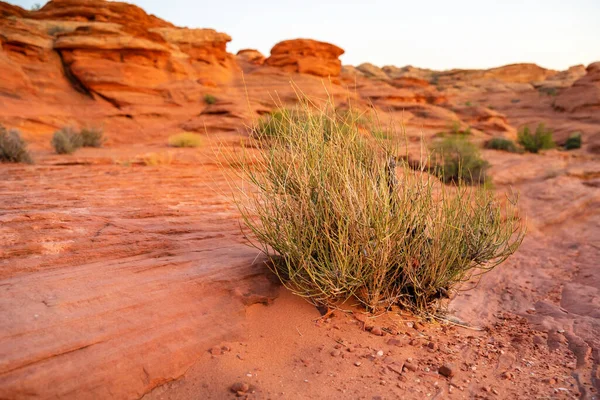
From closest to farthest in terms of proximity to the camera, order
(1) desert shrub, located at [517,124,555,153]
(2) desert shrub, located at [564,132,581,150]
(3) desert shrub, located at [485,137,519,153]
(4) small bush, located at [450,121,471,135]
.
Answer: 1. (3) desert shrub, located at [485,137,519,153]
2. (1) desert shrub, located at [517,124,555,153]
3. (2) desert shrub, located at [564,132,581,150]
4. (4) small bush, located at [450,121,471,135]

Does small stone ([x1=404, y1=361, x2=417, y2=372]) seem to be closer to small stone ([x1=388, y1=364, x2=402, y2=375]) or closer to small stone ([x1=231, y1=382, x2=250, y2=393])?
small stone ([x1=388, y1=364, x2=402, y2=375])

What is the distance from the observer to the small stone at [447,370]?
276cm

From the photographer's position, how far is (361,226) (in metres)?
3.11

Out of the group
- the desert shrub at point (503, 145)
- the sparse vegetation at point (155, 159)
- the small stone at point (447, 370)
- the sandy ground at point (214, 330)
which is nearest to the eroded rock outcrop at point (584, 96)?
the desert shrub at point (503, 145)

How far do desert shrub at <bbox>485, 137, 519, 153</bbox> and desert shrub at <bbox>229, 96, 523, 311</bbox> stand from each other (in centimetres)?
1497

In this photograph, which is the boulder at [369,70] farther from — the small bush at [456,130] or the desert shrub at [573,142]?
the desert shrub at [573,142]

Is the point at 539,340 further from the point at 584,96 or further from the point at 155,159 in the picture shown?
the point at 584,96

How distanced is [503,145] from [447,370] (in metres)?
16.8

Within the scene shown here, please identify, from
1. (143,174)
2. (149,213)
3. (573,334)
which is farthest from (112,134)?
(573,334)

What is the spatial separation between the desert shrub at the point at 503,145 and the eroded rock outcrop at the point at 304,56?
47.4 ft

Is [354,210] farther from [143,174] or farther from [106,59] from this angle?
[106,59]

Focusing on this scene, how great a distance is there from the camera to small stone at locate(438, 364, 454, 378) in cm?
276

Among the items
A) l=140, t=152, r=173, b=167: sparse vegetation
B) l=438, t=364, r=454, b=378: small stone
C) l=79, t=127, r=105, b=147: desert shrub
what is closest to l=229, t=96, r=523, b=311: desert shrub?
l=438, t=364, r=454, b=378: small stone

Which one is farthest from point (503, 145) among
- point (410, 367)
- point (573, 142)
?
point (410, 367)
